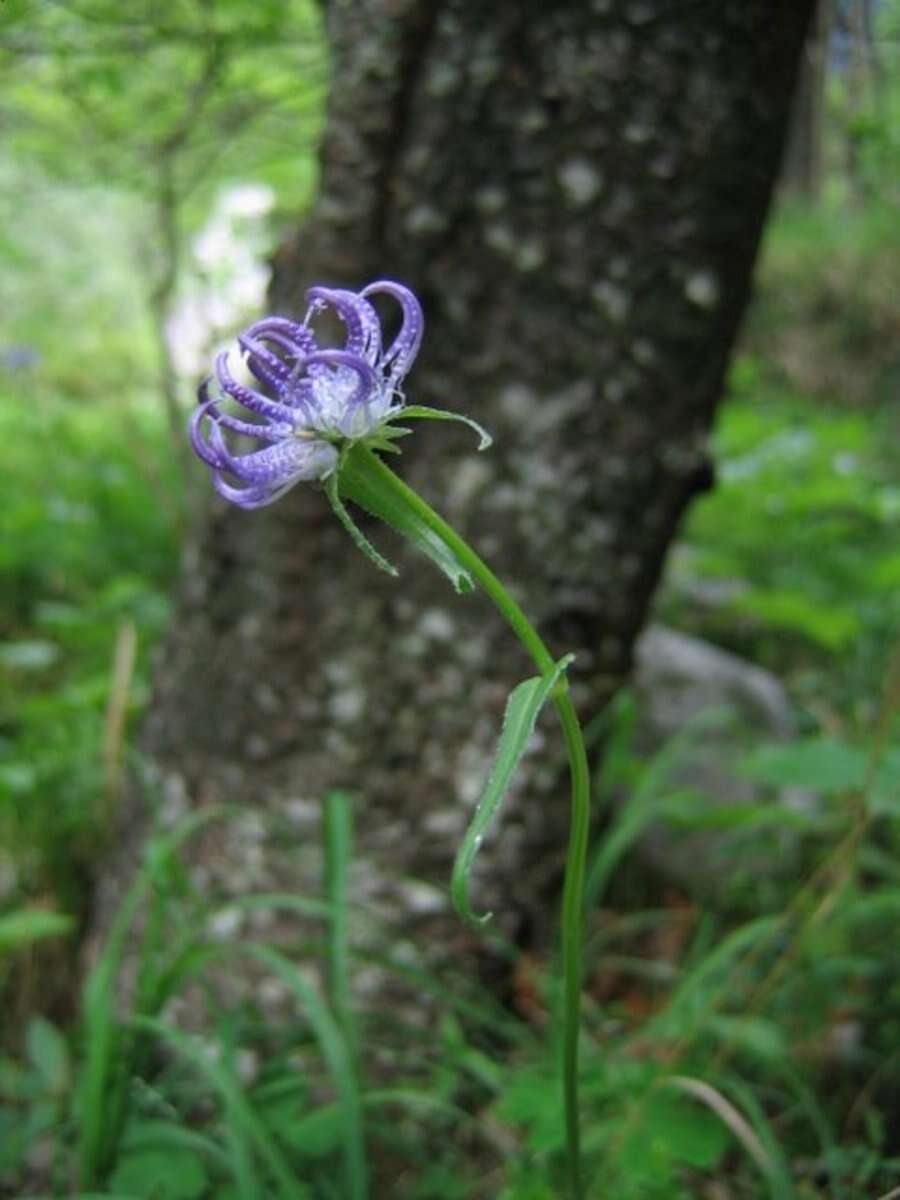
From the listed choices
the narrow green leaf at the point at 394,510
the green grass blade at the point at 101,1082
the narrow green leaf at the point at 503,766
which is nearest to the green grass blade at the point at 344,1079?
the green grass blade at the point at 101,1082

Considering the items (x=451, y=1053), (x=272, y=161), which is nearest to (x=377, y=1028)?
(x=451, y=1053)

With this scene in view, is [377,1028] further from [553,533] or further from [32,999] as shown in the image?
[553,533]

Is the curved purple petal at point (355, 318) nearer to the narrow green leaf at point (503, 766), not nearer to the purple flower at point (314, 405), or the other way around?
the purple flower at point (314, 405)

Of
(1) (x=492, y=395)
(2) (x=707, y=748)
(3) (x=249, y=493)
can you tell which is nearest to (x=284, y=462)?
(3) (x=249, y=493)

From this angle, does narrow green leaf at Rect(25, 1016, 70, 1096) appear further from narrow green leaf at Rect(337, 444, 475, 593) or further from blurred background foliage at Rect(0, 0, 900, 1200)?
narrow green leaf at Rect(337, 444, 475, 593)

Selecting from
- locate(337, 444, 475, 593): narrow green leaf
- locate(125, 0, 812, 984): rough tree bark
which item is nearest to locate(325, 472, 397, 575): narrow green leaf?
locate(337, 444, 475, 593): narrow green leaf

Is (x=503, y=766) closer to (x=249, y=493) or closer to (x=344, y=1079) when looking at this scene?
(x=249, y=493)
